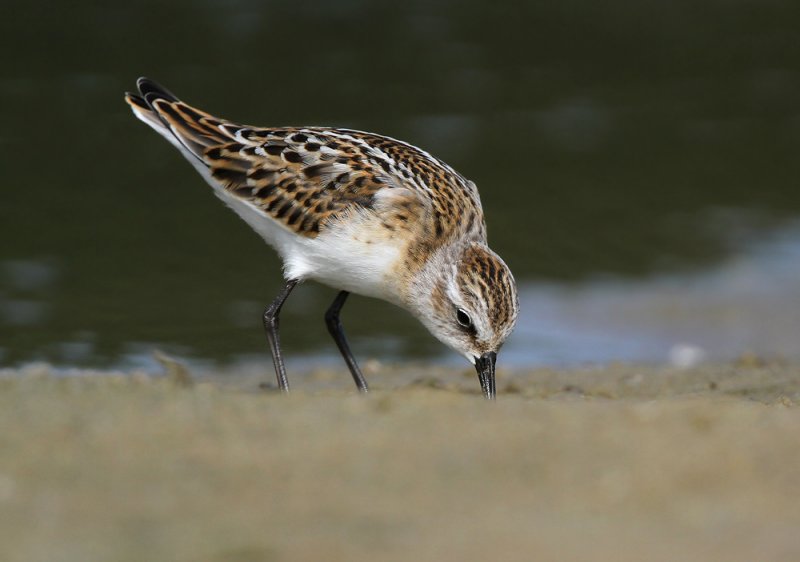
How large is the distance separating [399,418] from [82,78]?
11578mm

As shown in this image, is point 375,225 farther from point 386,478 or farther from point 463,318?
point 386,478

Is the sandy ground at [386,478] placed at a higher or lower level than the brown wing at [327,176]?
higher

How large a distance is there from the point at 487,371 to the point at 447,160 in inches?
255

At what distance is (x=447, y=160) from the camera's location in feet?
46.6

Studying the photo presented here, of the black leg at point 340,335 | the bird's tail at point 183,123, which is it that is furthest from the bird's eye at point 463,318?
the bird's tail at point 183,123

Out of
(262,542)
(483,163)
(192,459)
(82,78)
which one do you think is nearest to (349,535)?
(262,542)

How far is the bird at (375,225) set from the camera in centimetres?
797

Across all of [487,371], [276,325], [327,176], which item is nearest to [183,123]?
[327,176]

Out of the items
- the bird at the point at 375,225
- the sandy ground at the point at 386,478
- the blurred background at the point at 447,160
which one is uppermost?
the sandy ground at the point at 386,478

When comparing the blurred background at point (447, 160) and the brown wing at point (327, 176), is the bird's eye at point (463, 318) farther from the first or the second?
the blurred background at point (447, 160)

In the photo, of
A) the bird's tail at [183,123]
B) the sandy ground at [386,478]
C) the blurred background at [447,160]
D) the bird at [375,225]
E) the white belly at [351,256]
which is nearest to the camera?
the sandy ground at [386,478]

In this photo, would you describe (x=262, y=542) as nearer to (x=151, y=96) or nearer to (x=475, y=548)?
(x=475, y=548)

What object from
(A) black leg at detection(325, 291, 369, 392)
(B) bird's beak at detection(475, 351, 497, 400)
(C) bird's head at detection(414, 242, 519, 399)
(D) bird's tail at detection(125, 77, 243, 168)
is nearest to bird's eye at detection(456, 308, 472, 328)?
(C) bird's head at detection(414, 242, 519, 399)

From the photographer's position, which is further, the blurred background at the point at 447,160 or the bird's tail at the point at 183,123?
the blurred background at the point at 447,160
